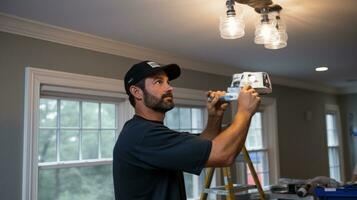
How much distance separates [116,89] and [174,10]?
1.10 meters

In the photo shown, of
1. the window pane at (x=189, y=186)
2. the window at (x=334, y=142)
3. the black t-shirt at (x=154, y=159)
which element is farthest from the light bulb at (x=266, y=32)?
the window at (x=334, y=142)

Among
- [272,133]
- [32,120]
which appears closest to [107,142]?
[32,120]

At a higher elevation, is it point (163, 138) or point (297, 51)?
point (297, 51)

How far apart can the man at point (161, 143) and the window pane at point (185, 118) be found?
2.48 meters

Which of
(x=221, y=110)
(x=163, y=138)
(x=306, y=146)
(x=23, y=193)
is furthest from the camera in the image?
(x=306, y=146)

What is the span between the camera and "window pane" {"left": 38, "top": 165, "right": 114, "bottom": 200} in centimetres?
299

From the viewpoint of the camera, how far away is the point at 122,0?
2377mm

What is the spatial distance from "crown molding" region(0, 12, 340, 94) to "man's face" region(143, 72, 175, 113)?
1518 millimetres

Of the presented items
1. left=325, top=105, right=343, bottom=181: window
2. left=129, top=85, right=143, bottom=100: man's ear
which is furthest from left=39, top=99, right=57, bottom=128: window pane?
left=325, top=105, right=343, bottom=181: window

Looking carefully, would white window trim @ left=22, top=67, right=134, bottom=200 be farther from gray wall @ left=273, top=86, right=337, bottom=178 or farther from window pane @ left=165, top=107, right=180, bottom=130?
gray wall @ left=273, top=86, right=337, bottom=178

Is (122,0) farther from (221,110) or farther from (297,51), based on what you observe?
(297,51)

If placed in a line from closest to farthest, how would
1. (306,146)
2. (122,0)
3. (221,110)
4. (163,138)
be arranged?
(163,138), (221,110), (122,0), (306,146)

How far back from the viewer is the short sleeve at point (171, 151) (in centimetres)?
133

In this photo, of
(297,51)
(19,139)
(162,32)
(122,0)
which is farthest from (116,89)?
(297,51)
